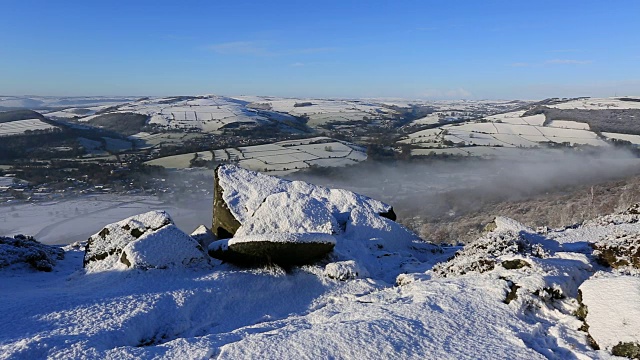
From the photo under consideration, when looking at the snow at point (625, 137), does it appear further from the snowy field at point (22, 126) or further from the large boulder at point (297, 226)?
the snowy field at point (22, 126)

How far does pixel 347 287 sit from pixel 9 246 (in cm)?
1302

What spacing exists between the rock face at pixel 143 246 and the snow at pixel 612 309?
11351mm

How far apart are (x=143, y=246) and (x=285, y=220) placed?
5099 millimetres

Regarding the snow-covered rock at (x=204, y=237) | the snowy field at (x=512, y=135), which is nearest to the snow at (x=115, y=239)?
the snow-covered rock at (x=204, y=237)

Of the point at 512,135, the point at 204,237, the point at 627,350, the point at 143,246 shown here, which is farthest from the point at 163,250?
the point at 512,135

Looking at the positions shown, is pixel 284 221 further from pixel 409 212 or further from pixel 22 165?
pixel 22 165

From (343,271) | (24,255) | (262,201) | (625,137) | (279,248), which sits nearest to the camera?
(343,271)

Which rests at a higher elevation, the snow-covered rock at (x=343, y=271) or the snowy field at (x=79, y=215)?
the snow-covered rock at (x=343, y=271)

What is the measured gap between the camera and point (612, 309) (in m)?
8.26

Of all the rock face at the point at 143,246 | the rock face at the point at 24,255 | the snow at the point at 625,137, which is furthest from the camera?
the snow at the point at 625,137

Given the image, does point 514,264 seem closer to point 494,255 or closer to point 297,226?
point 494,255

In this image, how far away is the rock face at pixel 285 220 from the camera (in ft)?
42.9

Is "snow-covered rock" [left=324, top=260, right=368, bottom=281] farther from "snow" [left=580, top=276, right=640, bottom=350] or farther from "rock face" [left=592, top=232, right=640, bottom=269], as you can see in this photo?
"rock face" [left=592, top=232, right=640, bottom=269]

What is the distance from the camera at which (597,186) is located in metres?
36.5
